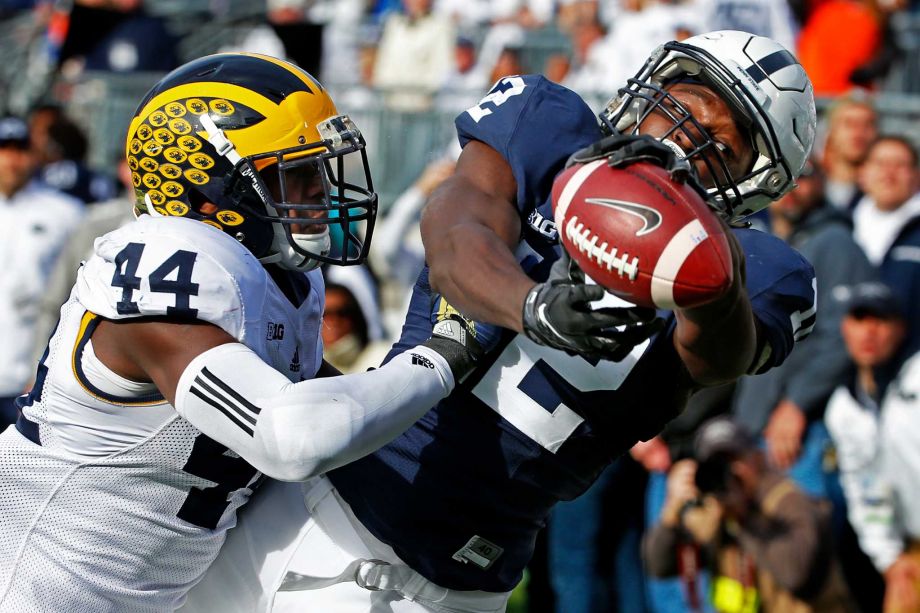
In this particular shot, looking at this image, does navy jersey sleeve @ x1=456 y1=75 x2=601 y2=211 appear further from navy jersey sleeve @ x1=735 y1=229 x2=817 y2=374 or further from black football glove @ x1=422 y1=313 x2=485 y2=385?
navy jersey sleeve @ x1=735 y1=229 x2=817 y2=374

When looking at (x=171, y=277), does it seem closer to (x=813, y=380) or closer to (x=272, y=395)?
(x=272, y=395)

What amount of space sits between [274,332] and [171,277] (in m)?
0.37

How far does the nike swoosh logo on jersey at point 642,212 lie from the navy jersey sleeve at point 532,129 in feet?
1.72

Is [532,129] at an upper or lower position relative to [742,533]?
upper

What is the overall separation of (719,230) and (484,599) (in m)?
1.23

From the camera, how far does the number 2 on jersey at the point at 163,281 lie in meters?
2.71

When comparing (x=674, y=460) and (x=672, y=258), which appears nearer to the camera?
(x=672, y=258)

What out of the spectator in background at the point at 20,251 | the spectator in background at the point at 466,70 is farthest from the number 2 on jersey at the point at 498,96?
the spectator in background at the point at 466,70

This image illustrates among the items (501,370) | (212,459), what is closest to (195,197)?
(212,459)

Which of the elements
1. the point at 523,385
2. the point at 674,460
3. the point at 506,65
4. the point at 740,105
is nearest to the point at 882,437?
the point at 674,460

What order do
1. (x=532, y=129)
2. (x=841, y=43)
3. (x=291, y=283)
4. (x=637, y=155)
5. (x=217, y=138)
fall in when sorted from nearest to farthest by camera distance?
1. (x=637, y=155)
2. (x=532, y=129)
3. (x=217, y=138)
4. (x=291, y=283)
5. (x=841, y=43)

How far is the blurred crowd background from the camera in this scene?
19.0ft

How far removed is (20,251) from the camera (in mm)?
7105

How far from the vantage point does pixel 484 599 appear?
10.4 ft
